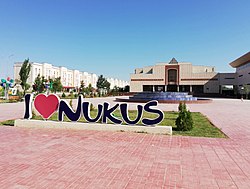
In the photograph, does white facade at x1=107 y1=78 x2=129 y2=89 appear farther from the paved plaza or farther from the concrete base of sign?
the paved plaza

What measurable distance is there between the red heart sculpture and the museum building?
52.3 metres

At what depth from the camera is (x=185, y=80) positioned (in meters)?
58.2

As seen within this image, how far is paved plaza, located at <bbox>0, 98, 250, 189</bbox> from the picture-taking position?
148 inches

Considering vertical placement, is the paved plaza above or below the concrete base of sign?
below

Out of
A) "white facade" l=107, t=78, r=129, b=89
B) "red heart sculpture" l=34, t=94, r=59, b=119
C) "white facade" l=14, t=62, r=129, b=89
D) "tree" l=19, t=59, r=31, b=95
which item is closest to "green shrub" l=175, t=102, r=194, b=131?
"red heart sculpture" l=34, t=94, r=59, b=119

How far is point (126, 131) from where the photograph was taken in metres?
8.27

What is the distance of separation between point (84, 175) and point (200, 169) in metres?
2.38

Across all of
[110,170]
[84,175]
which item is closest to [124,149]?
[110,170]

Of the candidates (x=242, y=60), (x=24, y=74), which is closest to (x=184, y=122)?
(x=242, y=60)

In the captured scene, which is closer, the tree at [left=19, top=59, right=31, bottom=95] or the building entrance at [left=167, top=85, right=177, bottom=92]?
the tree at [left=19, top=59, right=31, bottom=95]

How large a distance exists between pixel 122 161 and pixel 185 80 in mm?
56117

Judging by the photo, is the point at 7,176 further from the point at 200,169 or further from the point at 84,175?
the point at 200,169

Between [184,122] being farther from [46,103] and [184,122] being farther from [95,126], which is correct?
[46,103]

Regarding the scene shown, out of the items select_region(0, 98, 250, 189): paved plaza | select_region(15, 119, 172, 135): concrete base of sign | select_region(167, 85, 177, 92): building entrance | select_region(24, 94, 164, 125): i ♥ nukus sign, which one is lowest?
select_region(0, 98, 250, 189): paved plaza
